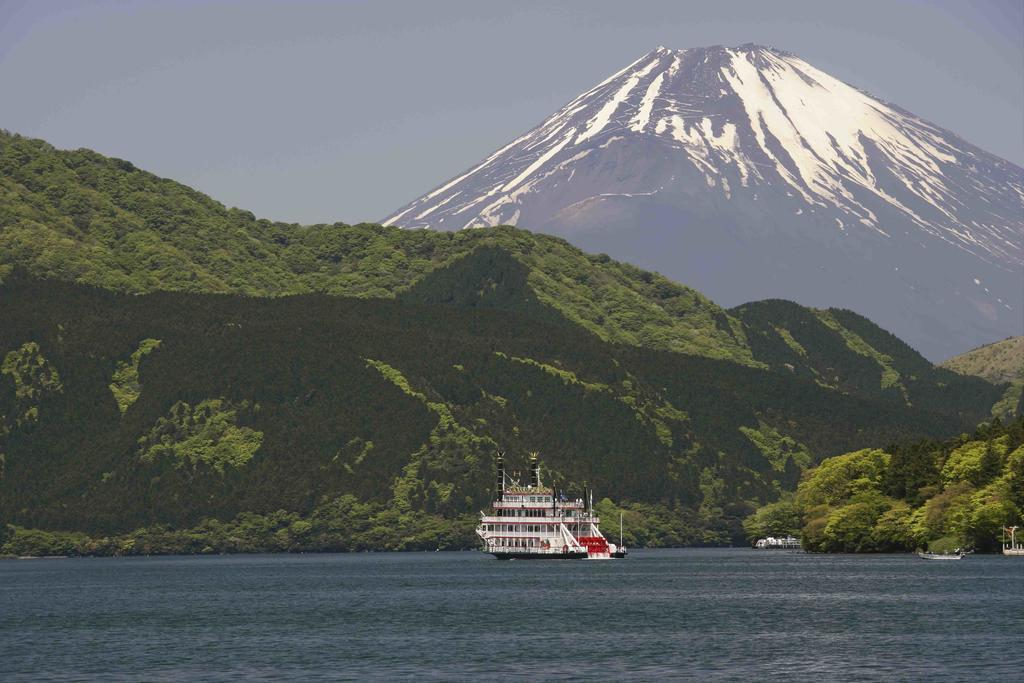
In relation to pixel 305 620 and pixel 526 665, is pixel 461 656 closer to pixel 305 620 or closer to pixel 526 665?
pixel 526 665

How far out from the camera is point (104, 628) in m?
159

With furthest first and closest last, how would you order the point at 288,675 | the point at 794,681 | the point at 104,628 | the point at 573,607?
1. the point at 573,607
2. the point at 104,628
3. the point at 288,675
4. the point at 794,681

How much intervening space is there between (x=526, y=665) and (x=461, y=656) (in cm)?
752

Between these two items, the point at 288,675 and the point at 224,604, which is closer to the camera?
the point at 288,675

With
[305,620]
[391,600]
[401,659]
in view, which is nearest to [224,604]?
[391,600]

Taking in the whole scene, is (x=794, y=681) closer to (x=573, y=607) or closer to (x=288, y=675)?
(x=288, y=675)

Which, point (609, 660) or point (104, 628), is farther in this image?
point (104, 628)

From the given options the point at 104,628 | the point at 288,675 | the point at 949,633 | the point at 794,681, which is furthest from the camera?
the point at 104,628

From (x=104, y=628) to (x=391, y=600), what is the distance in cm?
3920

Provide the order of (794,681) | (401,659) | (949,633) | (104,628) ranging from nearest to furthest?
(794,681), (401,659), (949,633), (104,628)

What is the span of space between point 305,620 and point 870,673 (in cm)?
6198

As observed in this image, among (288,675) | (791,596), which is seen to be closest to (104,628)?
(288,675)

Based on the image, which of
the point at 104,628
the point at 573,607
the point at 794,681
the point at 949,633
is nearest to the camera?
the point at 794,681

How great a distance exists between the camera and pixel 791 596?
179m
